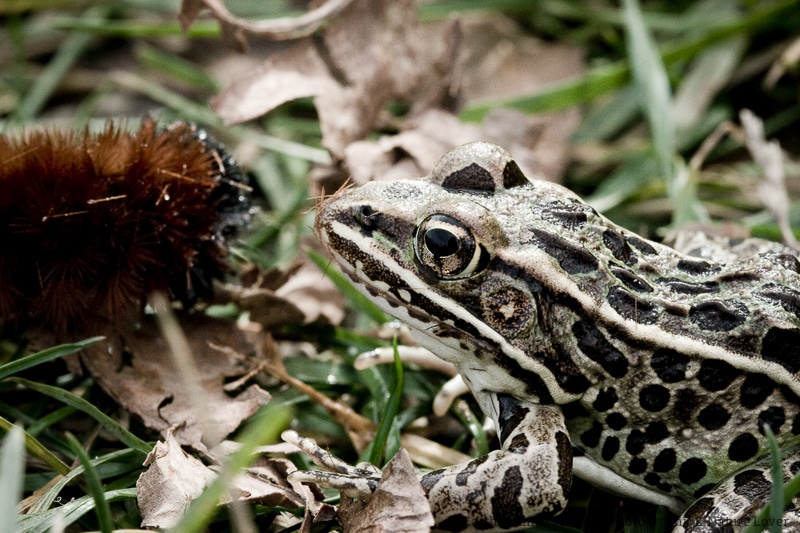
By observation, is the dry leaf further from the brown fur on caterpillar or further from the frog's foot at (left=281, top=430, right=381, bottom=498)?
the brown fur on caterpillar

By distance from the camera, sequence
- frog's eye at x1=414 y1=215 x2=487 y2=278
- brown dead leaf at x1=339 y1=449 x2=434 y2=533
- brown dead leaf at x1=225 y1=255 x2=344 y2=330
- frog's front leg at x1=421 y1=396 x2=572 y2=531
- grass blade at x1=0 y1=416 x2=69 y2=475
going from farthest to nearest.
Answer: brown dead leaf at x1=225 y1=255 x2=344 y2=330 < grass blade at x1=0 y1=416 x2=69 y2=475 < frog's eye at x1=414 y1=215 x2=487 y2=278 < frog's front leg at x1=421 y1=396 x2=572 y2=531 < brown dead leaf at x1=339 y1=449 x2=434 y2=533

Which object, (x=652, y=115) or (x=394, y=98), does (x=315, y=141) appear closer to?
(x=394, y=98)

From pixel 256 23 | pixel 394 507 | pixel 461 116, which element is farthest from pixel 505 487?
pixel 256 23

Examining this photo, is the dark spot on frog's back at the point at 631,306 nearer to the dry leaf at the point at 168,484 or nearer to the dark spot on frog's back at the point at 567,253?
the dark spot on frog's back at the point at 567,253

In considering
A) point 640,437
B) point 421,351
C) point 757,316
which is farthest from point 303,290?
point 757,316

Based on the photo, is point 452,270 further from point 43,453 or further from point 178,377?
point 43,453

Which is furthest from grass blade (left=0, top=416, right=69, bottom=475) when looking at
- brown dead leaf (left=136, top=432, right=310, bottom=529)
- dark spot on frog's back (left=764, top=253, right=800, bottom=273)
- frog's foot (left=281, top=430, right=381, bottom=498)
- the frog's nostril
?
dark spot on frog's back (left=764, top=253, right=800, bottom=273)

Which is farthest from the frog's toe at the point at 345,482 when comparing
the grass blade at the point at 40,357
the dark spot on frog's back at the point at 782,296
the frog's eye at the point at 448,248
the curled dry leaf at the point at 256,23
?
the curled dry leaf at the point at 256,23
